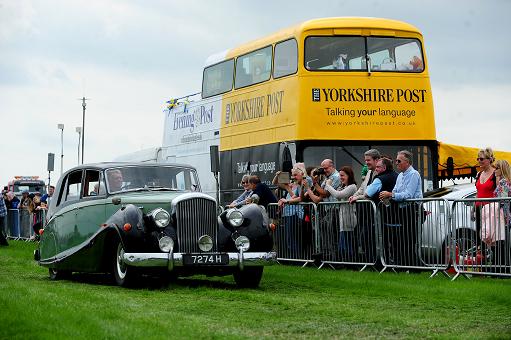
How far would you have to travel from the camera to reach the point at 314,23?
2233 centimetres

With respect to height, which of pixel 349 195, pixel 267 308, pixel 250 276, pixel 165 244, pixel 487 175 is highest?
A: pixel 487 175

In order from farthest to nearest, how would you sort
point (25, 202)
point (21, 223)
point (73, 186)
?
1. point (25, 202)
2. point (21, 223)
3. point (73, 186)

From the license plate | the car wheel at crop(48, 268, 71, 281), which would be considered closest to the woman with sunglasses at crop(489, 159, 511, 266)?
the license plate

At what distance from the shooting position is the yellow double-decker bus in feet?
71.8

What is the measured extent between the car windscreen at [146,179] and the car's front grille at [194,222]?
1432 millimetres

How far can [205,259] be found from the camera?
1383 cm

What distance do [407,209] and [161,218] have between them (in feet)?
14.9

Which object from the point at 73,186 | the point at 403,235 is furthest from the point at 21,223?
the point at 403,235

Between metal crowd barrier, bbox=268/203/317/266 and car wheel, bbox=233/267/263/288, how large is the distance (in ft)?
14.3

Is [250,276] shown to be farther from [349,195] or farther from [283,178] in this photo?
[283,178]

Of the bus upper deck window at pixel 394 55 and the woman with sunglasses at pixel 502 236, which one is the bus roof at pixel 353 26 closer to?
the bus upper deck window at pixel 394 55

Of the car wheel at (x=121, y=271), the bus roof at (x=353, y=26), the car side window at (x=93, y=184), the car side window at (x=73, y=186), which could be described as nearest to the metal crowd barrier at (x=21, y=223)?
the bus roof at (x=353, y=26)

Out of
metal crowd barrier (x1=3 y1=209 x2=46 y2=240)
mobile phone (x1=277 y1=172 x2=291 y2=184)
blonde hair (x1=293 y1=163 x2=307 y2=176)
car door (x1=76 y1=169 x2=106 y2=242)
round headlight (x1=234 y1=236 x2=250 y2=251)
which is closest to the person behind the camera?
round headlight (x1=234 y1=236 x2=250 y2=251)

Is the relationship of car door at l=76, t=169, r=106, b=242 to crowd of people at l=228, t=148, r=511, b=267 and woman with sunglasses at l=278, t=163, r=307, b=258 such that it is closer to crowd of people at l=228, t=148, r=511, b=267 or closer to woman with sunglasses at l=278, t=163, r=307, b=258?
crowd of people at l=228, t=148, r=511, b=267
